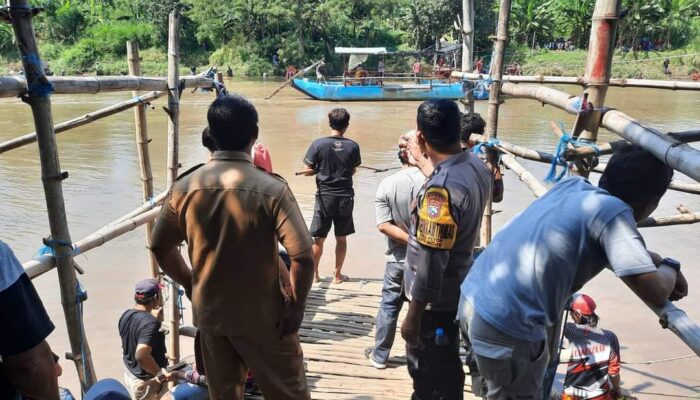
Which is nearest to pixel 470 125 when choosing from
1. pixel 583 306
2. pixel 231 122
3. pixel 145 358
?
pixel 583 306

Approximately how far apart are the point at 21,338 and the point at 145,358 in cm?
187

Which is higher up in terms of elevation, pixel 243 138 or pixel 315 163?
pixel 243 138

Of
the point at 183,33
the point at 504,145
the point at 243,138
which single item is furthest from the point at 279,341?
the point at 183,33

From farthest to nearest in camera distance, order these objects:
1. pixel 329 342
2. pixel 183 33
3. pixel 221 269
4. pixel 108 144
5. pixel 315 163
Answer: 1. pixel 183 33
2. pixel 108 144
3. pixel 315 163
4. pixel 329 342
5. pixel 221 269

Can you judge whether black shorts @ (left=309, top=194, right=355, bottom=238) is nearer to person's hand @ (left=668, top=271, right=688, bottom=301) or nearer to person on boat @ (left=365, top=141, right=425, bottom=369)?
person on boat @ (left=365, top=141, right=425, bottom=369)

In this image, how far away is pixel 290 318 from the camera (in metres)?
2.36

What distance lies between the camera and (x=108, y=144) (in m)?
15.2

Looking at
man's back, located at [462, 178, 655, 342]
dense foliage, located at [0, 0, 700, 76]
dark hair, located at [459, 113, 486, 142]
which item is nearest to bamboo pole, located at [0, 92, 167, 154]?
Result: dark hair, located at [459, 113, 486, 142]

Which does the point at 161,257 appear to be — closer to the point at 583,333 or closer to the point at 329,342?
the point at 329,342

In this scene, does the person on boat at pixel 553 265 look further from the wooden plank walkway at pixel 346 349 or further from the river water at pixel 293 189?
the river water at pixel 293 189

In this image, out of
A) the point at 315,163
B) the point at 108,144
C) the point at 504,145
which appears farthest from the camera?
the point at 108,144

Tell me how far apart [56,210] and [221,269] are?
0.83 m

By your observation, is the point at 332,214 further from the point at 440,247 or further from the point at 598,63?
the point at 598,63

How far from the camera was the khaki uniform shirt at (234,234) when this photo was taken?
86.7 inches
